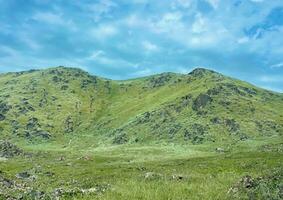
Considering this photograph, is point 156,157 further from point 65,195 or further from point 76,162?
point 65,195

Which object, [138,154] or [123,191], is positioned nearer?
[123,191]

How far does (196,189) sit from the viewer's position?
2794cm

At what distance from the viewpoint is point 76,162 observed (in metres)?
168

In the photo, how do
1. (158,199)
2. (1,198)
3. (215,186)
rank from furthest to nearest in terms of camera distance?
(1,198) → (215,186) → (158,199)

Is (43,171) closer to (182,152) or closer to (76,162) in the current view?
(76,162)

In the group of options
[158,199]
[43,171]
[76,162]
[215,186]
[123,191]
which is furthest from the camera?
[76,162]

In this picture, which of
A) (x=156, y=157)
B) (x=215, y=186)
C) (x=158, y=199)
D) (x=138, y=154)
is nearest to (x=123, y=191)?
(x=158, y=199)

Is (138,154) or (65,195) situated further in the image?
(138,154)

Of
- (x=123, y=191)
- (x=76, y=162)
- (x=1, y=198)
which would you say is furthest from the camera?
(x=76, y=162)

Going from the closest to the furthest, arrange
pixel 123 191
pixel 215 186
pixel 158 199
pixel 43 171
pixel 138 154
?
pixel 158 199 < pixel 123 191 < pixel 215 186 < pixel 43 171 < pixel 138 154

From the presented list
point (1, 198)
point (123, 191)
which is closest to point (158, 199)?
point (123, 191)

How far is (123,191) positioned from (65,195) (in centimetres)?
491

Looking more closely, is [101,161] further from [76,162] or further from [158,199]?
[158,199]

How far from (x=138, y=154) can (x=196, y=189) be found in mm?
169184
